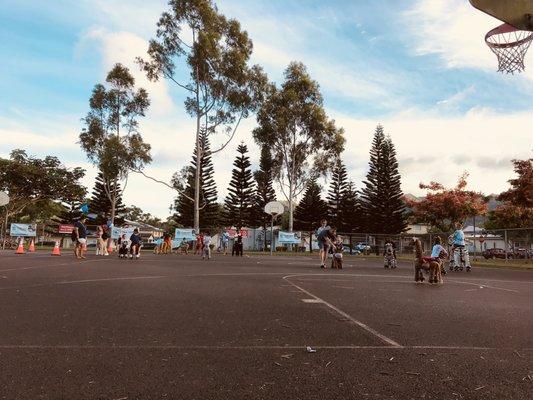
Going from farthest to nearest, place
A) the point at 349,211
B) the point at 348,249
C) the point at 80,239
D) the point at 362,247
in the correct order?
1. the point at 349,211
2. the point at 348,249
3. the point at 362,247
4. the point at 80,239

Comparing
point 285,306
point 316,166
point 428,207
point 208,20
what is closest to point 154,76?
point 208,20

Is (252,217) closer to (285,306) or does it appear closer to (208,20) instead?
(208,20)

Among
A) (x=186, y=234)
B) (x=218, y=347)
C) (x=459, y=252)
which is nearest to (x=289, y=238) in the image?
(x=186, y=234)

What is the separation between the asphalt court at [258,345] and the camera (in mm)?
3143

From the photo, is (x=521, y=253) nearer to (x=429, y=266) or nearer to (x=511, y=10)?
(x=429, y=266)

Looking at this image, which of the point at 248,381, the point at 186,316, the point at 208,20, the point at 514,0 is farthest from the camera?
the point at 208,20

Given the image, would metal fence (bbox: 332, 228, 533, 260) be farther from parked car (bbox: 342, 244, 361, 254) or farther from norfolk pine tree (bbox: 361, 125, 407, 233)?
norfolk pine tree (bbox: 361, 125, 407, 233)

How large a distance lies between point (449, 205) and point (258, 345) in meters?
40.7

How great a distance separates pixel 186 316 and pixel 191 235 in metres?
29.6

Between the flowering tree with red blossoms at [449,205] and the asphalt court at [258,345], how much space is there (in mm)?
35523

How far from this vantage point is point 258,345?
4285 millimetres

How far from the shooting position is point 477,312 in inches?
257

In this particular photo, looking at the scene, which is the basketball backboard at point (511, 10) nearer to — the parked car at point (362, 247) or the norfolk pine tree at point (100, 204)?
the parked car at point (362, 247)

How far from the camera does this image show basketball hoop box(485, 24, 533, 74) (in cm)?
678
